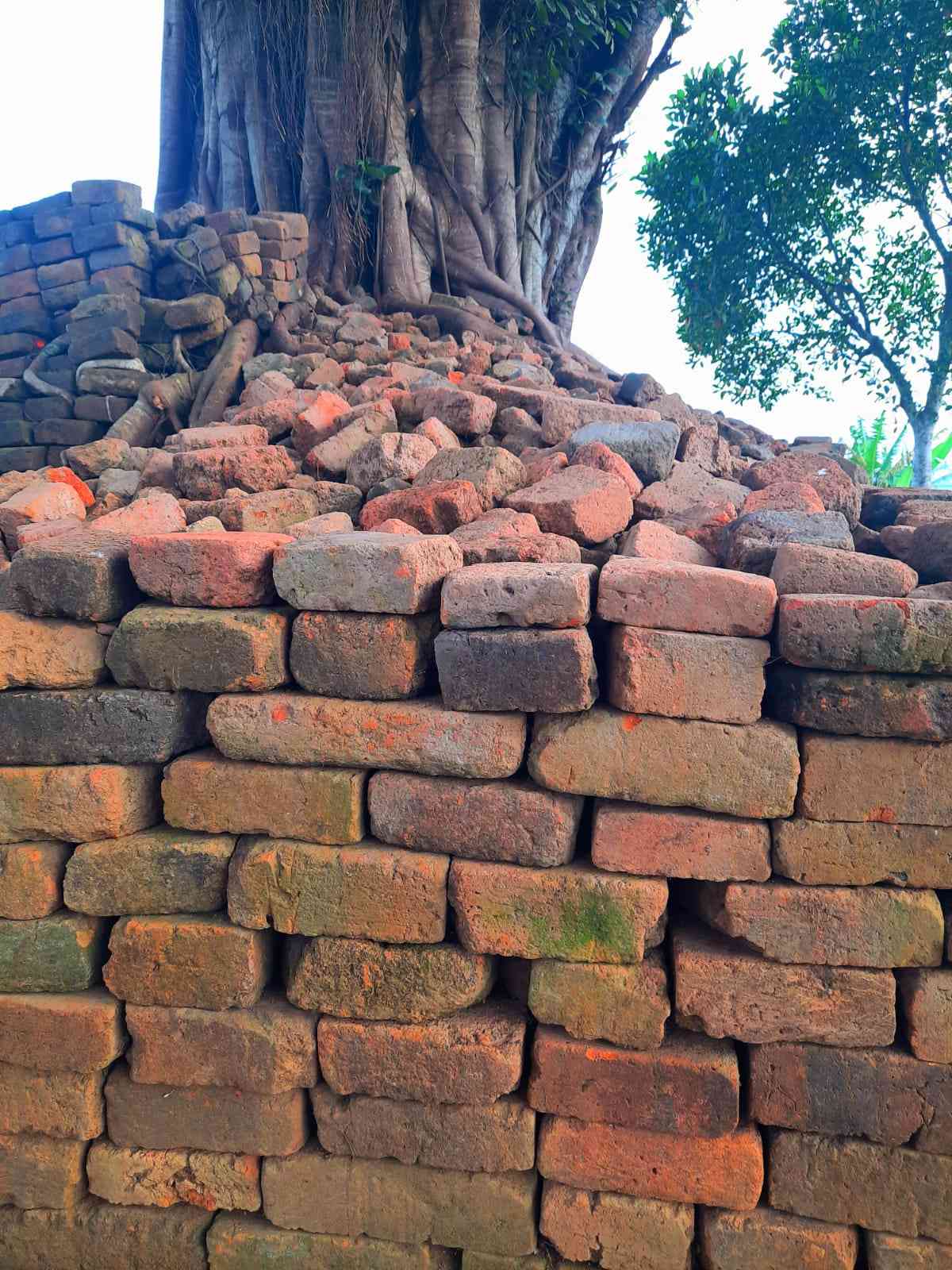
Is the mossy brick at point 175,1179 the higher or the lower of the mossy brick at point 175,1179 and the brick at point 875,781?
the lower

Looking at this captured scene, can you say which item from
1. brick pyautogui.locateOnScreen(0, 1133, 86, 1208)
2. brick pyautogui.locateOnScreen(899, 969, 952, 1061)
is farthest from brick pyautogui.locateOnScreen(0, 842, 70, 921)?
brick pyautogui.locateOnScreen(899, 969, 952, 1061)

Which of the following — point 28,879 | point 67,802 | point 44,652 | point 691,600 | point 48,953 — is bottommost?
point 48,953

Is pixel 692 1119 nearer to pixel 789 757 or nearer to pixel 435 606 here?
pixel 789 757

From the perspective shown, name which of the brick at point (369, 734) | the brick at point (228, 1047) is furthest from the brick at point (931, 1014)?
the brick at point (228, 1047)

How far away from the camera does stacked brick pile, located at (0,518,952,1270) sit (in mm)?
2506

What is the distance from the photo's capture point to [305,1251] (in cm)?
287

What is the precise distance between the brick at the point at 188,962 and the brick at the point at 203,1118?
0.32 meters

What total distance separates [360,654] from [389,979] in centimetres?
99

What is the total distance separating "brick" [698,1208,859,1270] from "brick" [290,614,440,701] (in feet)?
6.20

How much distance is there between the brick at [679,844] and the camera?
8.36 feet

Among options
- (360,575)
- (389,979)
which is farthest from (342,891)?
(360,575)

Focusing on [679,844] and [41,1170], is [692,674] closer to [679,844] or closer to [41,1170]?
[679,844]

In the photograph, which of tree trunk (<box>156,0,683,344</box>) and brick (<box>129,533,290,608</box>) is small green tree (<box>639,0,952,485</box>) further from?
brick (<box>129,533,290,608</box>)

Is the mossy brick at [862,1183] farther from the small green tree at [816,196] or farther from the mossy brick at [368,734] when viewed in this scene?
the small green tree at [816,196]
